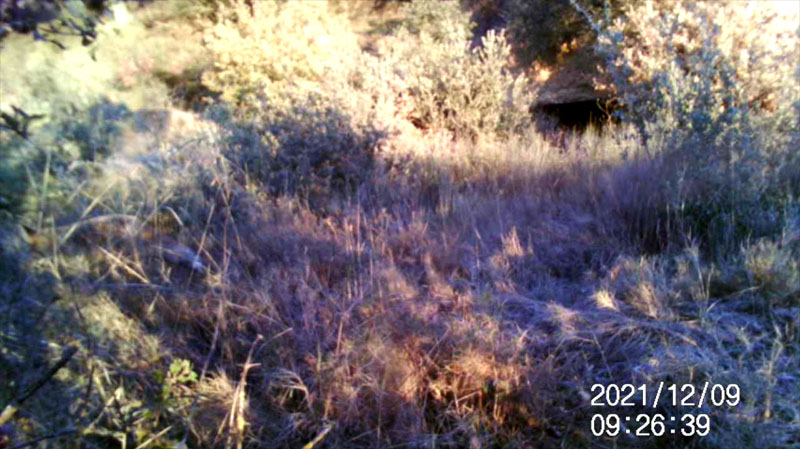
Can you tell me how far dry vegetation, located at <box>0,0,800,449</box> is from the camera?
2.62 meters

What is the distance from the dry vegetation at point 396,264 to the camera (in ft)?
8.59

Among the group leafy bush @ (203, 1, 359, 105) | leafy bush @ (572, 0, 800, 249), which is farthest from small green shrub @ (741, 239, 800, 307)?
leafy bush @ (203, 1, 359, 105)

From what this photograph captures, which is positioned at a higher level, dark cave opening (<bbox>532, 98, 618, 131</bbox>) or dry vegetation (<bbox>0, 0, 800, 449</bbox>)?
dry vegetation (<bbox>0, 0, 800, 449</bbox>)

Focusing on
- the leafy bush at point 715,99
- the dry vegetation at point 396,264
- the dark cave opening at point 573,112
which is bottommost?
the dark cave opening at point 573,112

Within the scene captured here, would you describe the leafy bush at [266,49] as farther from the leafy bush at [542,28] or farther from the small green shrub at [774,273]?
the small green shrub at [774,273]

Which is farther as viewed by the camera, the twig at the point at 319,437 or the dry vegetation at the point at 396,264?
the dry vegetation at the point at 396,264

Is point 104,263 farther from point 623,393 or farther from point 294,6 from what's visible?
point 294,6

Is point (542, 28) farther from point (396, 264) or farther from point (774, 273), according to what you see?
point (774, 273)

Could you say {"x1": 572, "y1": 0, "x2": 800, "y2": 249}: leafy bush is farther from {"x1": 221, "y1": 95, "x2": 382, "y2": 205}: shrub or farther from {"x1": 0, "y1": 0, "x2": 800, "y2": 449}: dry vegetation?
{"x1": 221, "y1": 95, "x2": 382, "y2": 205}: shrub

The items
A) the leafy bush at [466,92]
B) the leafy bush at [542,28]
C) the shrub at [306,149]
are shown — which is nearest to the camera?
the shrub at [306,149]

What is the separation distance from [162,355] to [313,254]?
4.32 feet

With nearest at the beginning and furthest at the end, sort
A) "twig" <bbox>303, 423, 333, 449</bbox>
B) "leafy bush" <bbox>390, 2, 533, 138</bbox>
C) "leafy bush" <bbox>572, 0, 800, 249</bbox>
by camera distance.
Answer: "twig" <bbox>303, 423, 333, 449</bbox> → "leafy bush" <bbox>572, 0, 800, 249</bbox> → "leafy bush" <bbox>390, 2, 533, 138</bbox>

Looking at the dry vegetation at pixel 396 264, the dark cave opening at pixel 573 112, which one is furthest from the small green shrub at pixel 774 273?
the dark cave opening at pixel 573 112

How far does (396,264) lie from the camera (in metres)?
3.94
